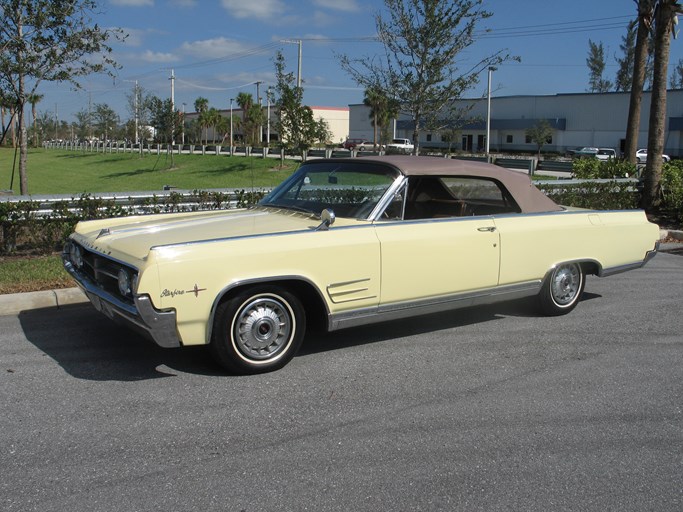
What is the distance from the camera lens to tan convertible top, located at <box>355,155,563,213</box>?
5.66m

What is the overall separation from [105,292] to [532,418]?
9.88ft

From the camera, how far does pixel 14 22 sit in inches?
463

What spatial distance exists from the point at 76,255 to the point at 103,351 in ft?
2.65

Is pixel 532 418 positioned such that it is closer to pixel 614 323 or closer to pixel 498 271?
pixel 498 271

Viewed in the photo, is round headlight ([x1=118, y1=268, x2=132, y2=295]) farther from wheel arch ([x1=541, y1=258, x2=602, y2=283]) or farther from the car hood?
wheel arch ([x1=541, y1=258, x2=602, y2=283])

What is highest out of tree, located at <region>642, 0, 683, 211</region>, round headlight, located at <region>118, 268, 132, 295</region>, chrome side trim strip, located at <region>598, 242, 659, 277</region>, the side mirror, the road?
tree, located at <region>642, 0, 683, 211</region>

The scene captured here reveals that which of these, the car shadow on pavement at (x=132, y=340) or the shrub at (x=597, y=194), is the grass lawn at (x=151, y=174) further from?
the car shadow on pavement at (x=132, y=340)

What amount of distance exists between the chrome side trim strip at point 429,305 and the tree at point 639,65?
505 inches

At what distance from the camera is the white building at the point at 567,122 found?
58463 millimetres

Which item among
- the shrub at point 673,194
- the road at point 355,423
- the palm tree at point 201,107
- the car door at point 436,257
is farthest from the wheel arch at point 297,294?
the palm tree at point 201,107

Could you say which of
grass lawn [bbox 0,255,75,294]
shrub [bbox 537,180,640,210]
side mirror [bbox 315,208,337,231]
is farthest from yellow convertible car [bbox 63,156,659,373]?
shrub [bbox 537,180,640,210]

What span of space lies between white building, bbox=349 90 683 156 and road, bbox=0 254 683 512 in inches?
1998

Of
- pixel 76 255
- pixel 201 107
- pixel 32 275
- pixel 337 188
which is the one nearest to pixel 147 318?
pixel 76 255

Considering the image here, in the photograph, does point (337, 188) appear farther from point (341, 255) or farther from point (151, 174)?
point (151, 174)
